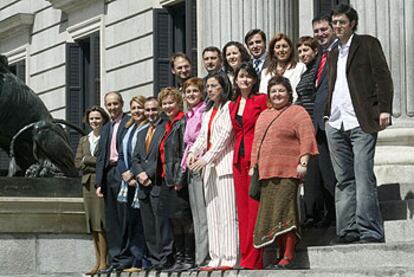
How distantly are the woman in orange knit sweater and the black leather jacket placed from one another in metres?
1.58

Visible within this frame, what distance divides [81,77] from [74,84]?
212mm

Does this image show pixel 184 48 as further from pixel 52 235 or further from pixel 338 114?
pixel 338 114

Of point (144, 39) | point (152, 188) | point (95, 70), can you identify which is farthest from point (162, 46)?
point (152, 188)

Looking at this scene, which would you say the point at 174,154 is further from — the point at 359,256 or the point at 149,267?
the point at 359,256

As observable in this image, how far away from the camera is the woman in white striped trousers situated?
43.2 ft

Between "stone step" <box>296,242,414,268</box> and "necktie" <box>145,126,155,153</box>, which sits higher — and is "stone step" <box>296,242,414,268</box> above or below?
below

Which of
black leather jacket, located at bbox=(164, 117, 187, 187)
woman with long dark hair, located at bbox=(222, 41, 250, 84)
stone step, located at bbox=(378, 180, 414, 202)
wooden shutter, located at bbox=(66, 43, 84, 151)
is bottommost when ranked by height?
stone step, located at bbox=(378, 180, 414, 202)

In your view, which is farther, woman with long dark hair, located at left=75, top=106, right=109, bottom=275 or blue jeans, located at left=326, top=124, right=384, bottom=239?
woman with long dark hair, located at left=75, top=106, right=109, bottom=275

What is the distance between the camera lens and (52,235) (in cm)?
1644

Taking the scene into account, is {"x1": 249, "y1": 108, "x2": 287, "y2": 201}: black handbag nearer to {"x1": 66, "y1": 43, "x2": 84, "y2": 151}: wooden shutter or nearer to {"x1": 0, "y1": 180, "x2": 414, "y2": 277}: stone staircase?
{"x1": 0, "y1": 180, "x2": 414, "y2": 277}: stone staircase

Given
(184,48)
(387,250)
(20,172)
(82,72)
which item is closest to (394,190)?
(387,250)

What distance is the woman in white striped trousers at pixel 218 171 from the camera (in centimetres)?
1317

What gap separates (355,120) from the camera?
12.5 m

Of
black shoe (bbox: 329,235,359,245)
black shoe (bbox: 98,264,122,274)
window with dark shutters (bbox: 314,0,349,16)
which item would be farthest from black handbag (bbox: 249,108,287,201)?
window with dark shutters (bbox: 314,0,349,16)
